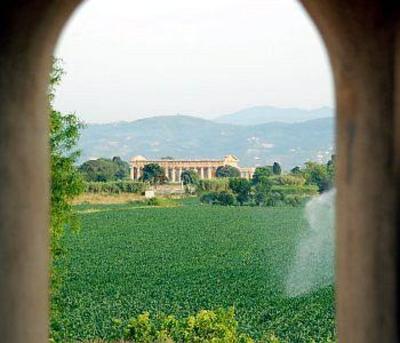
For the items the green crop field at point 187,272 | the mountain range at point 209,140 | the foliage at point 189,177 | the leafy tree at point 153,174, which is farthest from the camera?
the mountain range at point 209,140

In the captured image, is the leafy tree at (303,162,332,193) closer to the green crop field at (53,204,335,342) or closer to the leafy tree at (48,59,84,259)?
the green crop field at (53,204,335,342)

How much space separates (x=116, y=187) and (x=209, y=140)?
11032 centimetres

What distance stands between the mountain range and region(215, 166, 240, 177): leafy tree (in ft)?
167

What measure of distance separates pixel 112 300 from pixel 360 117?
30424 millimetres

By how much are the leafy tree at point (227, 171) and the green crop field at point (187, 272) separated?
20584 millimetres

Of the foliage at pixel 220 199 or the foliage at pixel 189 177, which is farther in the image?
the foliage at pixel 189 177

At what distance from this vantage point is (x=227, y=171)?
81438 millimetres

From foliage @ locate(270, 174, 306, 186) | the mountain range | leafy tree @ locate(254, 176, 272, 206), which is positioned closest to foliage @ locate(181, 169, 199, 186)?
foliage @ locate(270, 174, 306, 186)

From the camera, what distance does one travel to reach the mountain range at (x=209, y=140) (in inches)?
5774

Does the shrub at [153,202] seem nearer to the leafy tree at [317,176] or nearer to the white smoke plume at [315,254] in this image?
the leafy tree at [317,176]

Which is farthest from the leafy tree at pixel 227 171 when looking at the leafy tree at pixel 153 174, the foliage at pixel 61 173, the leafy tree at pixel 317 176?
the foliage at pixel 61 173

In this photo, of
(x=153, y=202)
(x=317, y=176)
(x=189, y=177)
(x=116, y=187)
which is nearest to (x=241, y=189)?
(x=317, y=176)

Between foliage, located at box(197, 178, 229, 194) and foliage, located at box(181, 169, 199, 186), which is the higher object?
foliage, located at box(181, 169, 199, 186)

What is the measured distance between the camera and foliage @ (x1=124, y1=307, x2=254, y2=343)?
22.9 m
